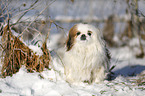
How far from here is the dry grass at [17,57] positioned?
2.47 metres

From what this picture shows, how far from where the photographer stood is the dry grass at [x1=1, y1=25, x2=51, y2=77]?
97.3 inches

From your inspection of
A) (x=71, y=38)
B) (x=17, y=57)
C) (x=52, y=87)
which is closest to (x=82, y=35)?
(x=71, y=38)

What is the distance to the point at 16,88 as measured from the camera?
2154mm

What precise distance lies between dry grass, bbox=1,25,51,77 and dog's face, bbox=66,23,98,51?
→ 47 centimetres

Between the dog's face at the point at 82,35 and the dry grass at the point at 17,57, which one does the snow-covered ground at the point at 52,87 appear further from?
the dog's face at the point at 82,35

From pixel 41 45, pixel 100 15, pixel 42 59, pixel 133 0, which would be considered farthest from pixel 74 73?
pixel 100 15

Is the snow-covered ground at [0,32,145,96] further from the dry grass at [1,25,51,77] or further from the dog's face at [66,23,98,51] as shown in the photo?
the dog's face at [66,23,98,51]

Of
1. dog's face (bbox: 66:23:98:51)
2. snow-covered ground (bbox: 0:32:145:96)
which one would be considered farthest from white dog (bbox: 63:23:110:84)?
snow-covered ground (bbox: 0:32:145:96)

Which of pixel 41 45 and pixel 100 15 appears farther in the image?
pixel 100 15

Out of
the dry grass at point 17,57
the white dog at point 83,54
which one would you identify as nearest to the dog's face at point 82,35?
the white dog at point 83,54

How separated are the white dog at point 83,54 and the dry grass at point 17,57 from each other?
38cm

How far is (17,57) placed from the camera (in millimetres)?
2570

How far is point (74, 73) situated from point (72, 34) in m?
0.58

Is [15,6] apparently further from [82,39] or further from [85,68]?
[85,68]
